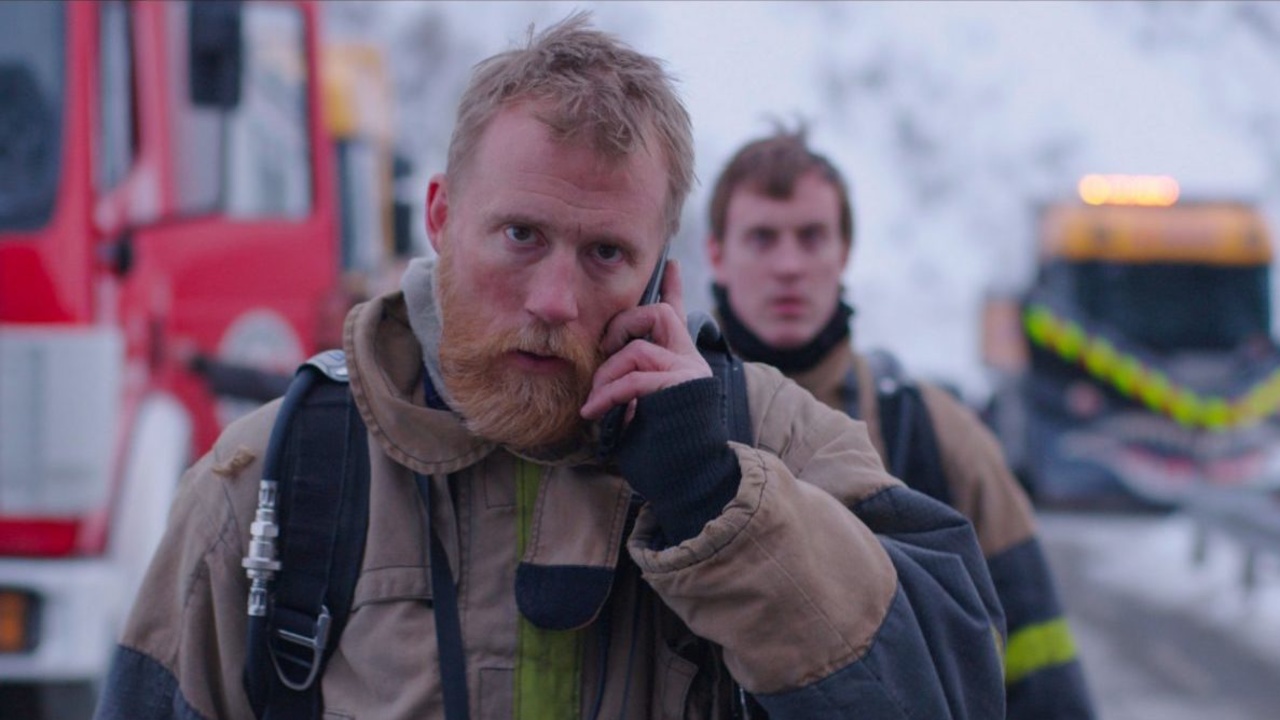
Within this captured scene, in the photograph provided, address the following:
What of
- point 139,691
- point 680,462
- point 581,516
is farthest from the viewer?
point 139,691

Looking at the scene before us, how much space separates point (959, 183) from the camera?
54469 millimetres

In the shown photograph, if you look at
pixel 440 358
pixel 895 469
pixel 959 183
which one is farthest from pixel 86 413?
pixel 959 183

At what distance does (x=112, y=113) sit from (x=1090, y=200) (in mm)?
13795

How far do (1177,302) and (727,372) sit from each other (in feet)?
53.1

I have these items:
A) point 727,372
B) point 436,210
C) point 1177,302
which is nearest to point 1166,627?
point 1177,302

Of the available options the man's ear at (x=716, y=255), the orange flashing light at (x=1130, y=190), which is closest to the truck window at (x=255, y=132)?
the man's ear at (x=716, y=255)

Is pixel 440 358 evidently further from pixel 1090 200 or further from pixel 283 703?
pixel 1090 200

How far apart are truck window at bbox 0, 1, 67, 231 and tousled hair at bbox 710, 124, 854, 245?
2.51 meters

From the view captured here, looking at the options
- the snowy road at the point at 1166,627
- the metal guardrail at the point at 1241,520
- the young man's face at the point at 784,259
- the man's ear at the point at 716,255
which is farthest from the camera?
the metal guardrail at the point at 1241,520

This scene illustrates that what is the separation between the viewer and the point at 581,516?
1.90 metres

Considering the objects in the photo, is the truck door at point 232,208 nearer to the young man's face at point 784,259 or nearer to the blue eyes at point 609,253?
the young man's face at point 784,259

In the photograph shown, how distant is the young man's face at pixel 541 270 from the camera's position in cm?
191

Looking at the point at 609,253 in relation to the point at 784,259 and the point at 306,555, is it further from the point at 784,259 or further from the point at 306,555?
the point at 784,259

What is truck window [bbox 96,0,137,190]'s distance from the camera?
5.31 metres
